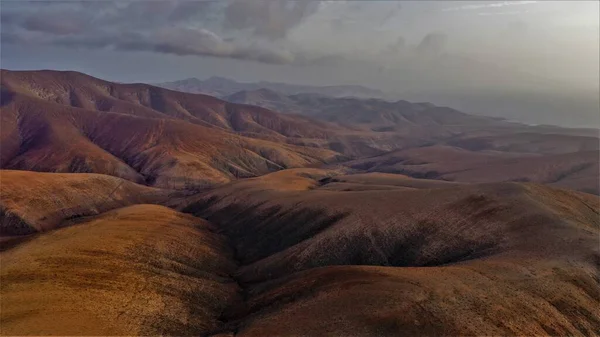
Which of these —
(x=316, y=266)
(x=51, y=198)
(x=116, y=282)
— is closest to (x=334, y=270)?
(x=316, y=266)

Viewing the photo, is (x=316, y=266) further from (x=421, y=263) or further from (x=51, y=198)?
(x=51, y=198)

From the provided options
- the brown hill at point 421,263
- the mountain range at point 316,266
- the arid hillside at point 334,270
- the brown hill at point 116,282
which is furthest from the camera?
the brown hill at point 116,282

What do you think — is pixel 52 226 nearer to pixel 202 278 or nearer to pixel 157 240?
pixel 157 240

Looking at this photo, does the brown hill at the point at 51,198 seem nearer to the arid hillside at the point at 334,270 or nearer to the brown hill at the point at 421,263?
the arid hillside at the point at 334,270

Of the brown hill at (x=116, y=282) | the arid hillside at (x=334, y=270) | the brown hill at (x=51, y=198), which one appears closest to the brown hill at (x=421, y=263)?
the arid hillside at (x=334, y=270)

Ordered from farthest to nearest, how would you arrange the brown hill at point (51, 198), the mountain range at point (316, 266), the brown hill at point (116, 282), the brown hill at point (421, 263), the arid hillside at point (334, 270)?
the brown hill at point (51, 198)
the brown hill at point (116, 282)
the mountain range at point (316, 266)
the arid hillside at point (334, 270)
the brown hill at point (421, 263)

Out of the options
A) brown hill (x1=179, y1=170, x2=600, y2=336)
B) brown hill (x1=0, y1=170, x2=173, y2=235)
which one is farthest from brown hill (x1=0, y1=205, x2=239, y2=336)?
brown hill (x1=0, y1=170, x2=173, y2=235)

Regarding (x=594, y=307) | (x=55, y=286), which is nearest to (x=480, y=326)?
Answer: (x=594, y=307)

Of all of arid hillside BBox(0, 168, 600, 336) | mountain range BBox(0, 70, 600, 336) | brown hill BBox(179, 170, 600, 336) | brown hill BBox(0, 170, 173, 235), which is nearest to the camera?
brown hill BBox(179, 170, 600, 336)

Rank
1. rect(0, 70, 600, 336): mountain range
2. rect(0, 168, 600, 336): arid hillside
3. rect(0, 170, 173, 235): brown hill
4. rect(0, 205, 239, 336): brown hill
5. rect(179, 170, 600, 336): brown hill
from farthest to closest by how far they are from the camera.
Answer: rect(0, 170, 173, 235): brown hill, rect(0, 205, 239, 336): brown hill, rect(0, 70, 600, 336): mountain range, rect(0, 168, 600, 336): arid hillside, rect(179, 170, 600, 336): brown hill

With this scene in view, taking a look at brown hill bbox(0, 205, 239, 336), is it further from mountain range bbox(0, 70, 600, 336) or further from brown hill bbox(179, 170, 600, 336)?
brown hill bbox(179, 170, 600, 336)

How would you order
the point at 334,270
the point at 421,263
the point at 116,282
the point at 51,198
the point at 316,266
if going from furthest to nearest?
the point at 51,198 → the point at 316,266 → the point at 421,263 → the point at 116,282 → the point at 334,270
